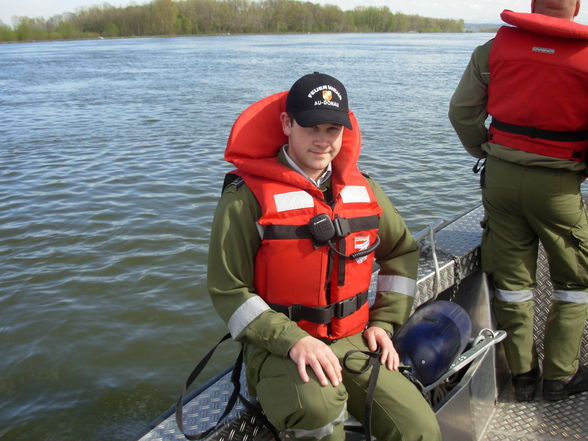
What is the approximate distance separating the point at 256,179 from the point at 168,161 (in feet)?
24.1

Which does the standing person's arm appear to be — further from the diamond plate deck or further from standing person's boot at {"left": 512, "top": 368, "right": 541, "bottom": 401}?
standing person's boot at {"left": 512, "top": 368, "right": 541, "bottom": 401}

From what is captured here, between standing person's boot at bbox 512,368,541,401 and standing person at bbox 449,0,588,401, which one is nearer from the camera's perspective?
standing person at bbox 449,0,588,401

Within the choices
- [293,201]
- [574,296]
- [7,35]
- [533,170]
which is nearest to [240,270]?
[293,201]

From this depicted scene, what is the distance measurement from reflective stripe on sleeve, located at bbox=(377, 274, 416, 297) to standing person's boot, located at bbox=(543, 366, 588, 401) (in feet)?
2.96

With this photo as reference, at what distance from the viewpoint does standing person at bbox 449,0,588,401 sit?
2229mm

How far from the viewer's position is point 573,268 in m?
2.37

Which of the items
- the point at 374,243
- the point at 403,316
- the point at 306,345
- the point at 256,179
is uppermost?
the point at 256,179

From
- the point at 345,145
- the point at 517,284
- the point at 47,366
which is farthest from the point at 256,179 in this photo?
the point at 47,366

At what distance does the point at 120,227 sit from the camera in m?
6.26

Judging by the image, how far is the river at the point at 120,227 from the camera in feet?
12.5

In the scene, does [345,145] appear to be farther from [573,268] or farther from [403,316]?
[573,268]

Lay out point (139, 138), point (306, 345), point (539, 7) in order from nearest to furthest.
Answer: point (306, 345)
point (539, 7)
point (139, 138)

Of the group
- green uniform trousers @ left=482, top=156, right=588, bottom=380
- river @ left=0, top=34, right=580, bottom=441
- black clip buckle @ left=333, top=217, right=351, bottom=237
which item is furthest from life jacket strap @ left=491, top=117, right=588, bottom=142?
river @ left=0, top=34, right=580, bottom=441

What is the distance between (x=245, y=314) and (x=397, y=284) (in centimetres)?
64
